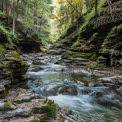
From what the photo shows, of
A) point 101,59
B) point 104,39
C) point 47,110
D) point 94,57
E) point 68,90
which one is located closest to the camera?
point 47,110

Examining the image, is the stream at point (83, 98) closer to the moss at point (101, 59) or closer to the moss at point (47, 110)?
the moss at point (47, 110)

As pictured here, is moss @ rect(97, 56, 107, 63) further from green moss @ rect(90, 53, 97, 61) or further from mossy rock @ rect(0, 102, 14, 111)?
mossy rock @ rect(0, 102, 14, 111)

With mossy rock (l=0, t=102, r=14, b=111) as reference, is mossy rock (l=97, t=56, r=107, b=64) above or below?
above

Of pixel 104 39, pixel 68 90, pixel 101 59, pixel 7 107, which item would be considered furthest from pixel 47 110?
pixel 104 39

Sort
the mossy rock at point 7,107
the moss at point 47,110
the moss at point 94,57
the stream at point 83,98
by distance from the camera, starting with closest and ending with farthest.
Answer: the moss at point 47,110 → the mossy rock at point 7,107 → the stream at point 83,98 → the moss at point 94,57

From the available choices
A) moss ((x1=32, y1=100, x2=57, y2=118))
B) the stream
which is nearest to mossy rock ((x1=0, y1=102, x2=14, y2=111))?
moss ((x1=32, y1=100, x2=57, y2=118))

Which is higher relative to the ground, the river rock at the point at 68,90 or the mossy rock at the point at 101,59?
the mossy rock at the point at 101,59

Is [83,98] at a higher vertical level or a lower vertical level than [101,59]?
lower

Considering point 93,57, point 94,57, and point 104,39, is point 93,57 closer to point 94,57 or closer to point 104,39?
point 94,57

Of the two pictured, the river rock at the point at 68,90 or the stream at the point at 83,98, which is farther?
the river rock at the point at 68,90

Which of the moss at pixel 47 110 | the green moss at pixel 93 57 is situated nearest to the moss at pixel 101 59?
the green moss at pixel 93 57

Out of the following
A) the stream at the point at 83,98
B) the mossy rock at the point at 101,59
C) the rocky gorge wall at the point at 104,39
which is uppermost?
the rocky gorge wall at the point at 104,39

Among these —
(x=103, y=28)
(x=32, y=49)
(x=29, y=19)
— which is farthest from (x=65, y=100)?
(x=29, y=19)

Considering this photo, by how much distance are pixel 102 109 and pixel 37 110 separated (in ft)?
10.0
